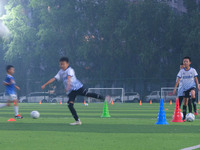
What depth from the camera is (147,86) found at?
5862 centimetres

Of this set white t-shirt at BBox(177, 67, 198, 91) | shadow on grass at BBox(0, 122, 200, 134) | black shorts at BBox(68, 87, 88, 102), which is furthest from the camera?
white t-shirt at BBox(177, 67, 198, 91)

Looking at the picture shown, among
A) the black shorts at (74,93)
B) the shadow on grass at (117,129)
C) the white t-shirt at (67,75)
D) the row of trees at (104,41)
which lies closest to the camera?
the shadow on grass at (117,129)

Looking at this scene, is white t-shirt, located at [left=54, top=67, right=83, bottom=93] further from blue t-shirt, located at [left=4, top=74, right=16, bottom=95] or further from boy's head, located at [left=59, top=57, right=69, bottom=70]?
blue t-shirt, located at [left=4, top=74, right=16, bottom=95]

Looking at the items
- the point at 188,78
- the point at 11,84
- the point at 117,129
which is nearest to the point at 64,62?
the point at 117,129

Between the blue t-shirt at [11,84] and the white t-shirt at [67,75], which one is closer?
A: the white t-shirt at [67,75]

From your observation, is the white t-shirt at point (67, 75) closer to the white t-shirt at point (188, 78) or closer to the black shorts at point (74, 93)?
the black shorts at point (74, 93)

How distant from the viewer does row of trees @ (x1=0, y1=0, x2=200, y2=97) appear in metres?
56.8

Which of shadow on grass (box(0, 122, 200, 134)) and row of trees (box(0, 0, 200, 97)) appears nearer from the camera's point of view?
shadow on grass (box(0, 122, 200, 134))

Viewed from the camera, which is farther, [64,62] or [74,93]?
[74,93]

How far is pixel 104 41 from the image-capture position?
60.6m

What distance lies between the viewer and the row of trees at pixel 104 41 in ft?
186

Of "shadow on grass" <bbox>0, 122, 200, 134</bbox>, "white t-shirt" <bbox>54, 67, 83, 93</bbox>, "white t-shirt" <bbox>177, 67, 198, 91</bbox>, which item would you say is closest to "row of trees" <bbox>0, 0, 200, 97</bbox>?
"white t-shirt" <bbox>177, 67, 198, 91</bbox>

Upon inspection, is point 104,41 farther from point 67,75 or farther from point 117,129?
point 117,129

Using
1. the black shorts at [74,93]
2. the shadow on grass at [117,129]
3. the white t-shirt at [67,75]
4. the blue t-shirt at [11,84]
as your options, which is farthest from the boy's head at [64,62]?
the blue t-shirt at [11,84]
